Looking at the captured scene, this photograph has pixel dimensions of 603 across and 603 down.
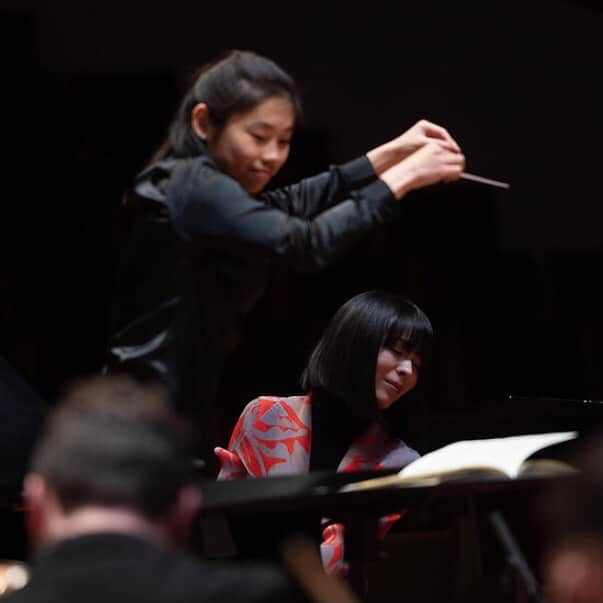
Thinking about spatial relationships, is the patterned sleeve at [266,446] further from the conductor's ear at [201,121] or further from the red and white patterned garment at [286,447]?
the conductor's ear at [201,121]

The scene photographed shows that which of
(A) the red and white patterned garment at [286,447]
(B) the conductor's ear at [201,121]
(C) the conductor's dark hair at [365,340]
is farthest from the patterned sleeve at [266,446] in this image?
(B) the conductor's ear at [201,121]

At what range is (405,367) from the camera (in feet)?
8.92

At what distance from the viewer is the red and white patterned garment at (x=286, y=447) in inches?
106

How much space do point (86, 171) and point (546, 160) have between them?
4.30 ft

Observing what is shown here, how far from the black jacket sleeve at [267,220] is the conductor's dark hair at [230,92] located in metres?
0.13

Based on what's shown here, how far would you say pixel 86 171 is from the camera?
11.5 ft

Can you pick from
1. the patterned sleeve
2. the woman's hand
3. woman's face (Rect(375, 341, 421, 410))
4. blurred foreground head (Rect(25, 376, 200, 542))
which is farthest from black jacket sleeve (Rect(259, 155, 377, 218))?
blurred foreground head (Rect(25, 376, 200, 542))

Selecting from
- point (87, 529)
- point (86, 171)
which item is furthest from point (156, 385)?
point (86, 171)

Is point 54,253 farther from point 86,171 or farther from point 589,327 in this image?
point 589,327

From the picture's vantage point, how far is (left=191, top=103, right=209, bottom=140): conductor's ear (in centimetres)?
239

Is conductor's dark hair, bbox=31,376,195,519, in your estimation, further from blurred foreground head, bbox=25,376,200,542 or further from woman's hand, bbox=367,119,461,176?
woman's hand, bbox=367,119,461,176

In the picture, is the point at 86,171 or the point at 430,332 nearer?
the point at 430,332

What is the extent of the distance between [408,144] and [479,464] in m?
0.84

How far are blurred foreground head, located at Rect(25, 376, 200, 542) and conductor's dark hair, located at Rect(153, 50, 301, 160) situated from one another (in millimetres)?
1192
